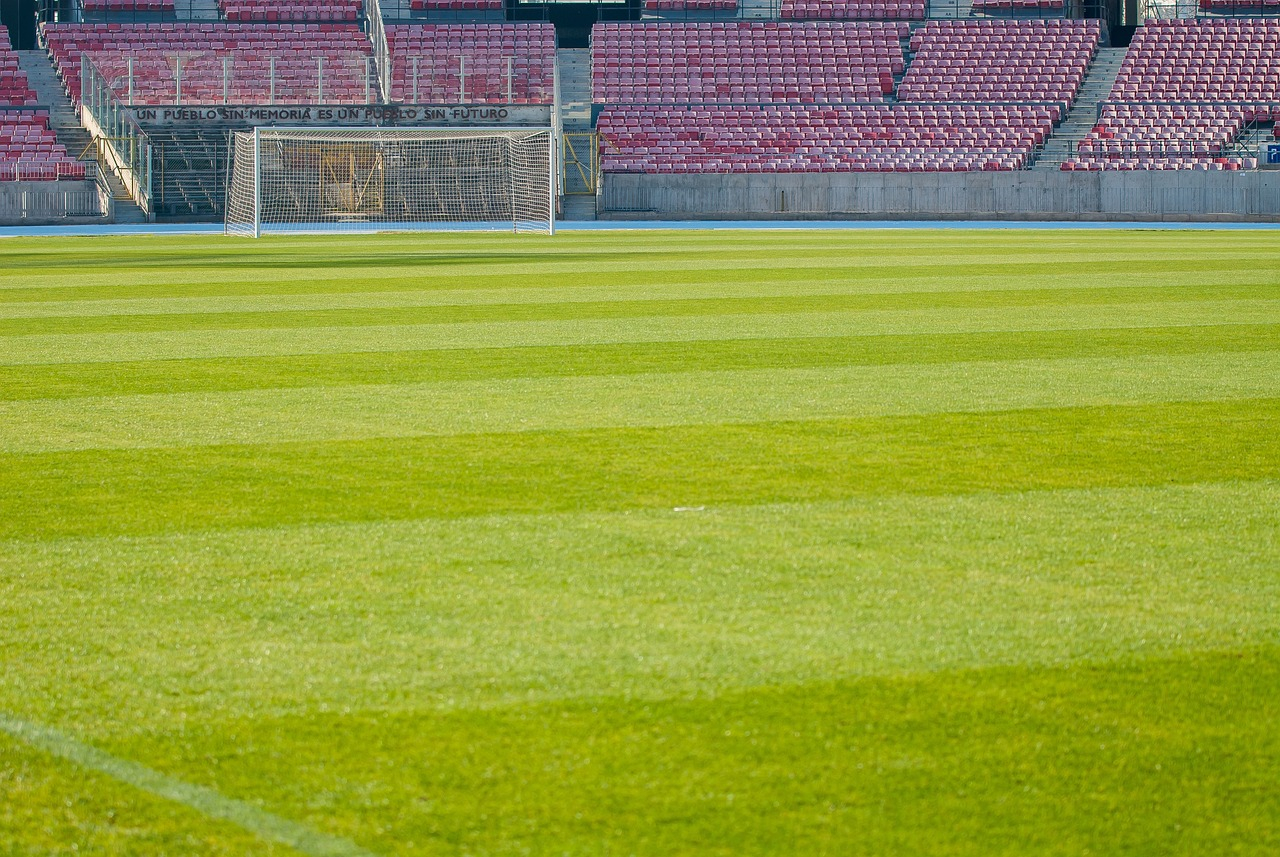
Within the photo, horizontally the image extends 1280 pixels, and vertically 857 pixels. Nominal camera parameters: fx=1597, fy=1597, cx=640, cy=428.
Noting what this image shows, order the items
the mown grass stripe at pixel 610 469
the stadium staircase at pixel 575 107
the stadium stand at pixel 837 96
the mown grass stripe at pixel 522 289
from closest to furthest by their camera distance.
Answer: the mown grass stripe at pixel 610 469 → the mown grass stripe at pixel 522 289 → the stadium staircase at pixel 575 107 → the stadium stand at pixel 837 96

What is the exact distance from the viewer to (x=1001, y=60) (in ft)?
136

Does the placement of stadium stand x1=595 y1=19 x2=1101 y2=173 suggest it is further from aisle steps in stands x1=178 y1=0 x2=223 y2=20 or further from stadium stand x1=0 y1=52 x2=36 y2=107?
stadium stand x1=0 y1=52 x2=36 y2=107

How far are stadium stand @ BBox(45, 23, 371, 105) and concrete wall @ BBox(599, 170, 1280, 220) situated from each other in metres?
6.54

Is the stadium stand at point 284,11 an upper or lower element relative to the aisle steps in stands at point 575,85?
upper

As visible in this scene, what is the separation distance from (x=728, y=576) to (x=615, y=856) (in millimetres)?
1830

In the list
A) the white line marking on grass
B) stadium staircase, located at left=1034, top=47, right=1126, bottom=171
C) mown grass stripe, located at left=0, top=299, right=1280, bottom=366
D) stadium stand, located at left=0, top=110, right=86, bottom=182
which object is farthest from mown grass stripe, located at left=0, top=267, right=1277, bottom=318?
stadium staircase, located at left=1034, top=47, right=1126, bottom=171

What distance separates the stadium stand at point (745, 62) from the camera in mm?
40656

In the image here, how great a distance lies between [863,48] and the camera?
4228 cm

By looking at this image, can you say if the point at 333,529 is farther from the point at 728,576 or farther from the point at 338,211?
the point at 338,211

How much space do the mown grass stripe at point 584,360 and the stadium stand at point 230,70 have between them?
90.6 ft

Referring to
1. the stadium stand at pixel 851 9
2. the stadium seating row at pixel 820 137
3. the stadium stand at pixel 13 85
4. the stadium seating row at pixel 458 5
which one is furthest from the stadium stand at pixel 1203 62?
the stadium stand at pixel 13 85

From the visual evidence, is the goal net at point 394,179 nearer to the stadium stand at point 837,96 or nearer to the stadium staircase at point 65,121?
the stadium staircase at point 65,121

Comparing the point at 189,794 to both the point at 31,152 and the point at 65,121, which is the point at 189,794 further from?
the point at 65,121

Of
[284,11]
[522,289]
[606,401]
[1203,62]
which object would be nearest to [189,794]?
[606,401]
